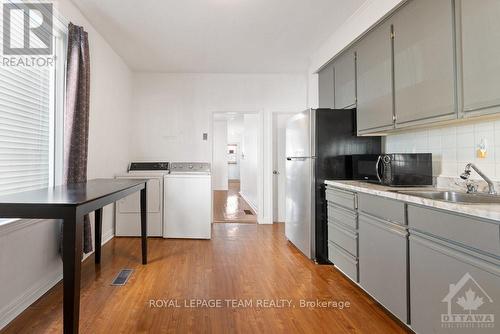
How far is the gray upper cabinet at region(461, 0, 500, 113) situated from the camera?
140 centimetres

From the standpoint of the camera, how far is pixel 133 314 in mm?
1858

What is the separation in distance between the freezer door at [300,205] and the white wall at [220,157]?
6008mm

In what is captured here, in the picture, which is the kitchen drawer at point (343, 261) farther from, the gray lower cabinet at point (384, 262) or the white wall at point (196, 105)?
the white wall at point (196, 105)

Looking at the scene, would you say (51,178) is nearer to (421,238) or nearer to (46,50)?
(46,50)

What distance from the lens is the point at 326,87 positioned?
3.44m

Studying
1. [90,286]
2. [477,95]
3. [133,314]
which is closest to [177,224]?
[90,286]

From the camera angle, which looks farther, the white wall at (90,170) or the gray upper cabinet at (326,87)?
the gray upper cabinet at (326,87)

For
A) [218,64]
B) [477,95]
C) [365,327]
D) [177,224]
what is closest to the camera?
[477,95]

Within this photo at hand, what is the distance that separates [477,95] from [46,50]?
3.24m

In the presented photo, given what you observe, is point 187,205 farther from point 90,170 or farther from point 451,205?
point 451,205

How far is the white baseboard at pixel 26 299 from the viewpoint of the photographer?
1.73 m

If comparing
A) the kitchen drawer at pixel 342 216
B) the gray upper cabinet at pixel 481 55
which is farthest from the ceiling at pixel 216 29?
the kitchen drawer at pixel 342 216

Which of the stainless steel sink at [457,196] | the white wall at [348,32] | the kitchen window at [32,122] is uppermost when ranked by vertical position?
the white wall at [348,32]

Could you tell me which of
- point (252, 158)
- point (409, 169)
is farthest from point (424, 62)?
point (252, 158)
